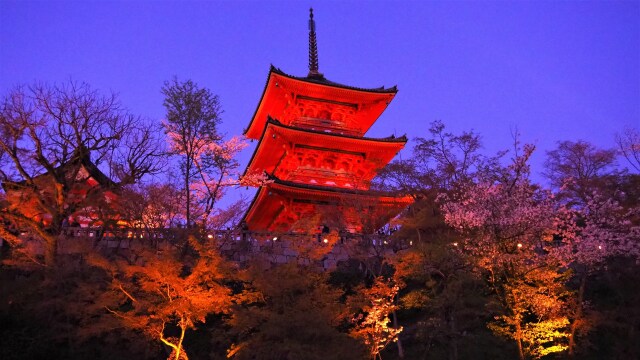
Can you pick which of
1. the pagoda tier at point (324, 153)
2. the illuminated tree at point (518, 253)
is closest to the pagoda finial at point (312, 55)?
the pagoda tier at point (324, 153)

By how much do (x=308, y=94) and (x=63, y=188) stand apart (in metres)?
15.3

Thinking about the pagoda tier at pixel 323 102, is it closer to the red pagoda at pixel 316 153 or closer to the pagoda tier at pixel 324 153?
the red pagoda at pixel 316 153

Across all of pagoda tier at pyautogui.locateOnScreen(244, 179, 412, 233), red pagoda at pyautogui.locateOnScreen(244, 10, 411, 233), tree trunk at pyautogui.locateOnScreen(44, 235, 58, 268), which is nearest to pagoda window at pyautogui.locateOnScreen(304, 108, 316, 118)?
red pagoda at pyautogui.locateOnScreen(244, 10, 411, 233)

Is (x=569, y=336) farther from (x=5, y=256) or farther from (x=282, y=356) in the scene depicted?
(x=5, y=256)

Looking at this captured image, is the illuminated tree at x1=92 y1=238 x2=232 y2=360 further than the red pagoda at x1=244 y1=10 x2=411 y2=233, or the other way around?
the red pagoda at x1=244 y1=10 x2=411 y2=233

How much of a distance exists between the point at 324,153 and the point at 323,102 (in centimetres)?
362

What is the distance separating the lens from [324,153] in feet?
90.7

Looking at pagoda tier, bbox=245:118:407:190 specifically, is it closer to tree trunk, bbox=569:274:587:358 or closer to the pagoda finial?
the pagoda finial

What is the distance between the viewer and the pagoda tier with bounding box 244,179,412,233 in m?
20.0

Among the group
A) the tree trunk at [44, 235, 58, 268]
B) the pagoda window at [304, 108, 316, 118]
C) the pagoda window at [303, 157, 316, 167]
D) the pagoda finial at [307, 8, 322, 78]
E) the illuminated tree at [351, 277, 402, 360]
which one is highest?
the pagoda finial at [307, 8, 322, 78]

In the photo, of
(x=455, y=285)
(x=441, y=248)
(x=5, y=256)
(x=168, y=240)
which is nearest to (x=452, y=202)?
(x=441, y=248)

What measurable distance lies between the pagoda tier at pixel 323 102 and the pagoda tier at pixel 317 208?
564cm

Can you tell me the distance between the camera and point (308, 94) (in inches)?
1154

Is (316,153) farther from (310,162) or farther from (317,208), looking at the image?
(317,208)
